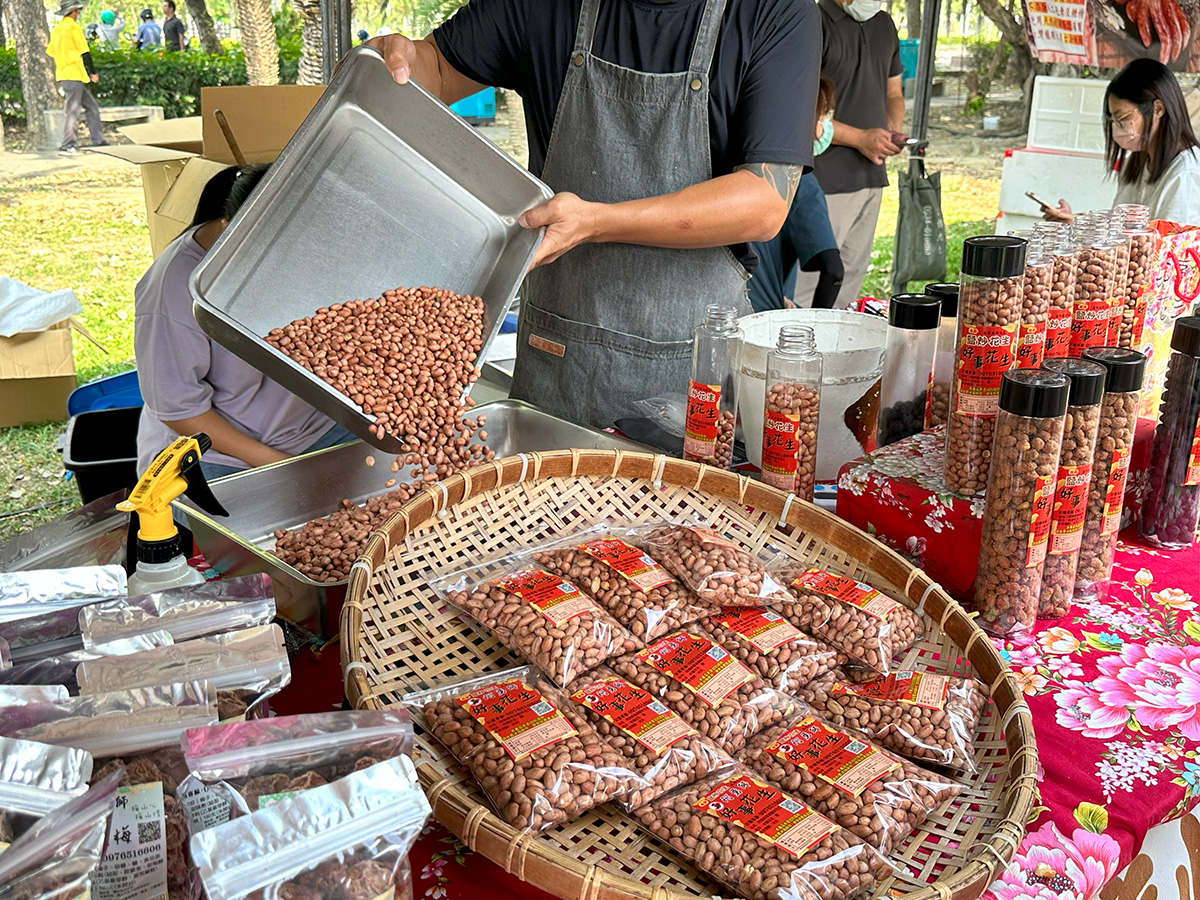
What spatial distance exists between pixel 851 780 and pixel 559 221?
2.86 ft

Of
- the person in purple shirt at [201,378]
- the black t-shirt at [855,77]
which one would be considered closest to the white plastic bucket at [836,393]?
the person in purple shirt at [201,378]

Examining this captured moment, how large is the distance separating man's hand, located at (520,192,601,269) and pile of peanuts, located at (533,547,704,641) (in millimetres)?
485

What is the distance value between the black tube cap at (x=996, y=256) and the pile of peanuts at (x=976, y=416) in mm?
10

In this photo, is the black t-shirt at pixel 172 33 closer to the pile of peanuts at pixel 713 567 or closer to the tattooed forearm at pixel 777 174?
the tattooed forearm at pixel 777 174

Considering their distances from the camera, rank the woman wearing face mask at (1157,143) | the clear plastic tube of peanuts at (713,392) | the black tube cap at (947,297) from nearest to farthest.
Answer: the clear plastic tube of peanuts at (713,392) < the black tube cap at (947,297) < the woman wearing face mask at (1157,143)

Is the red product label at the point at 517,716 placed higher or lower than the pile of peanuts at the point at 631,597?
lower

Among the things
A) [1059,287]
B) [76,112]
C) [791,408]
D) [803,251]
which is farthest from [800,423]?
[76,112]

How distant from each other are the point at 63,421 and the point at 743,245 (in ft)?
10.7

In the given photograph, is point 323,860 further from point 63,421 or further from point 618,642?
point 63,421

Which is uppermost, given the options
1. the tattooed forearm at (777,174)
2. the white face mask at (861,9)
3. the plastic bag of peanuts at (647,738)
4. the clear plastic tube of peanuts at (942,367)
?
the white face mask at (861,9)

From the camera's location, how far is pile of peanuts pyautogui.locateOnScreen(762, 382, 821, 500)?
1286 millimetres

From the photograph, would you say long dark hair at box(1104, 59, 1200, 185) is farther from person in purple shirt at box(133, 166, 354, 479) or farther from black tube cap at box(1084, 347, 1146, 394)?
person in purple shirt at box(133, 166, 354, 479)

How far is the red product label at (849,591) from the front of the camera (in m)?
1.05

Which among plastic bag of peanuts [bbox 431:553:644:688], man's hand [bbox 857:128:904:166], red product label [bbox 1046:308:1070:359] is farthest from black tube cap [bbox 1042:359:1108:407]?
man's hand [bbox 857:128:904:166]
